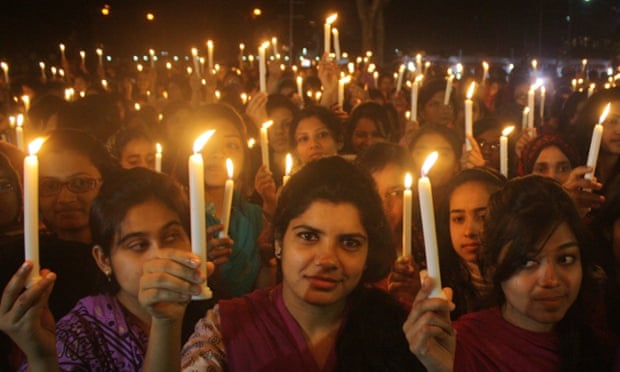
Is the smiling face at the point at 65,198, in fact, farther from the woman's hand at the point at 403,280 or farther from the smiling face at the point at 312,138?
the smiling face at the point at 312,138

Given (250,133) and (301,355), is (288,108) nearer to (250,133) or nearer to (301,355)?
(250,133)

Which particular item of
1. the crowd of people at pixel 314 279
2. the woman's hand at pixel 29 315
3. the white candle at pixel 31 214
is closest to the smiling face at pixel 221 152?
the crowd of people at pixel 314 279

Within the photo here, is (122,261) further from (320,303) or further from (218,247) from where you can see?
(320,303)

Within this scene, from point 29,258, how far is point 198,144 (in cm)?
48

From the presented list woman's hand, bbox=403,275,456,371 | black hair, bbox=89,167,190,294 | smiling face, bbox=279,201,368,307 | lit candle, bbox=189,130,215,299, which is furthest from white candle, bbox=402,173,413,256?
lit candle, bbox=189,130,215,299

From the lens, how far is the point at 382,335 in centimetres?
197

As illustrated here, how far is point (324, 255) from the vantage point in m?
1.96

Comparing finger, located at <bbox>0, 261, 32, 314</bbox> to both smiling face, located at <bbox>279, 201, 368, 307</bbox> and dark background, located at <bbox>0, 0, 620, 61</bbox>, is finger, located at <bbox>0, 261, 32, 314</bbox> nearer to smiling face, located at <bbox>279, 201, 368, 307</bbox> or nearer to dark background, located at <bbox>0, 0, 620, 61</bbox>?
smiling face, located at <bbox>279, 201, 368, 307</bbox>

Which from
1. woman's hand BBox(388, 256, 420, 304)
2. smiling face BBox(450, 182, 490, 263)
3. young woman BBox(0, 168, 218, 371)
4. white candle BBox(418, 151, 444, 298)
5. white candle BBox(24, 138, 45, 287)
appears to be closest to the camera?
white candle BBox(418, 151, 444, 298)

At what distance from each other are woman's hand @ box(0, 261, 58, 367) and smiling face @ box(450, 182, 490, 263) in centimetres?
170

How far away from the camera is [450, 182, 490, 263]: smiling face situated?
279cm

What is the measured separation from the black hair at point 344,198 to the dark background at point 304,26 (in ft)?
55.6

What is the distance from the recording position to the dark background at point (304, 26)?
21156 mm

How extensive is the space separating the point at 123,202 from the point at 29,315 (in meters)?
0.64
